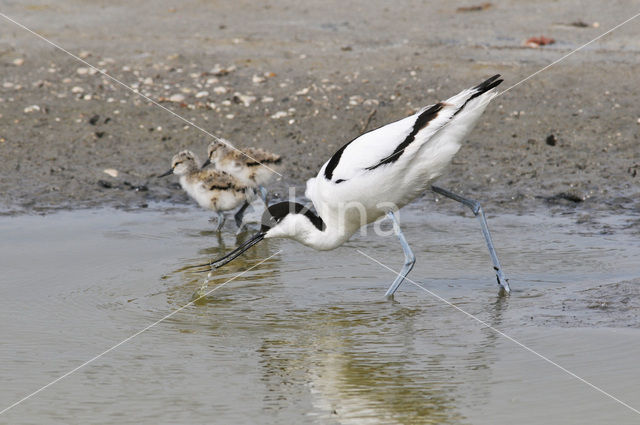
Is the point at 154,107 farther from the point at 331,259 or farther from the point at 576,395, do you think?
the point at 576,395

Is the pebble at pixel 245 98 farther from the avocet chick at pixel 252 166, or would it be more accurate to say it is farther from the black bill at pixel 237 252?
the black bill at pixel 237 252

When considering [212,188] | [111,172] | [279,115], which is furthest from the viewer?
[279,115]

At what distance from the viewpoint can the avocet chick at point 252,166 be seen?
25.9ft

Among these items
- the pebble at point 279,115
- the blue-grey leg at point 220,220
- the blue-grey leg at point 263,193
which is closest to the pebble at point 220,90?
the pebble at point 279,115

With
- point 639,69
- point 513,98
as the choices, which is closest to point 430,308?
point 513,98

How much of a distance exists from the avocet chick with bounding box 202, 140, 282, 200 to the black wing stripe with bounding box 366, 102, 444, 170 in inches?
89.8

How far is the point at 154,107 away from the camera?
9.80 m

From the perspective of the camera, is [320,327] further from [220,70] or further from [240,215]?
[220,70]

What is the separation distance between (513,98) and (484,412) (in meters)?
6.00

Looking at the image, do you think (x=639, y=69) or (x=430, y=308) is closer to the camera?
(x=430, y=308)

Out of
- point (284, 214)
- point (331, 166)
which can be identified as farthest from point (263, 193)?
point (331, 166)

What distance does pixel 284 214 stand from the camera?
6039 millimetres

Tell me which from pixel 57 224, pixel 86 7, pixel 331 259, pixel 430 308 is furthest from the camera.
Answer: pixel 86 7

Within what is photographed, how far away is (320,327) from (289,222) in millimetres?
919
